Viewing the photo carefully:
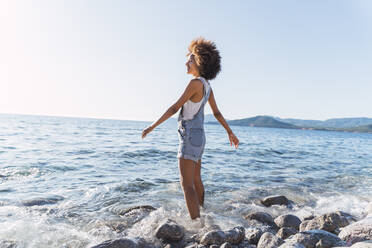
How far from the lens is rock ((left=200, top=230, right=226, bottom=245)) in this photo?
12.2 ft

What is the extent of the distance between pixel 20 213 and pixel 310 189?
282 inches

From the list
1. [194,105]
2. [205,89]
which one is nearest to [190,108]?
[194,105]

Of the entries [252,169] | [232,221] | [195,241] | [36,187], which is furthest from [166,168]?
[195,241]

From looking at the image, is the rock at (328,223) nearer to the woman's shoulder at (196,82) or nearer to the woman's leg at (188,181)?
the woman's leg at (188,181)

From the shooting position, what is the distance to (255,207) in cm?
589

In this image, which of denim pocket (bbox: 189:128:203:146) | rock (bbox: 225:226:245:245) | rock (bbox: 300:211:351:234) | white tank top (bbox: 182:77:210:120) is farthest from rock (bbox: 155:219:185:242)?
rock (bbox: 300:211:351:234)

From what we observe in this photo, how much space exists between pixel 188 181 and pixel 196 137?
662 mm

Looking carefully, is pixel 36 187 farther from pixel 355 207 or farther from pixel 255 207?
pixel 355 207

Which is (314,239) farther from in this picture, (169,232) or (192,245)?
(169,232)

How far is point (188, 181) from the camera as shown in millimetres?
4125

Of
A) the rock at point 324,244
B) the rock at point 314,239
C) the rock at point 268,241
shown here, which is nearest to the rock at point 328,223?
the rock at point 314,239

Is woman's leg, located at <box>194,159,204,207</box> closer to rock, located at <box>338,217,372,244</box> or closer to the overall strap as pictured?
the overall strap

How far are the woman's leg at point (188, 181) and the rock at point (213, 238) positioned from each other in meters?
0.55

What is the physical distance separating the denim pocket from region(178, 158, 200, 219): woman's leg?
0.89 feet
